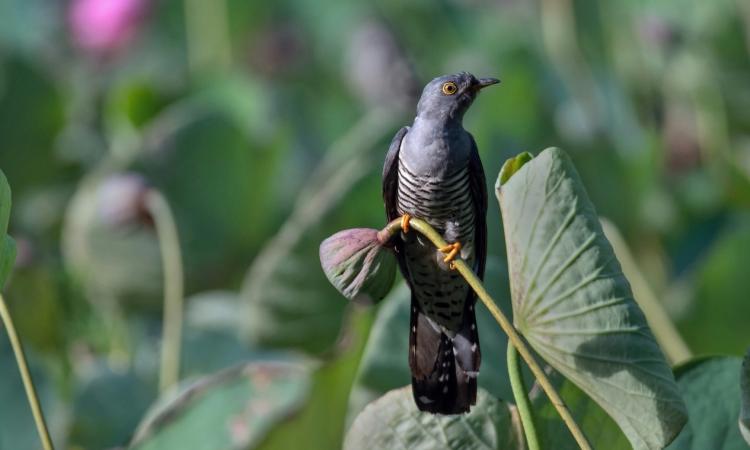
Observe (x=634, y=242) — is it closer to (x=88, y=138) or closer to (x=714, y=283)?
(x=714, y=283)

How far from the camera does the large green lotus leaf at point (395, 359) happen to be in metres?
0.85

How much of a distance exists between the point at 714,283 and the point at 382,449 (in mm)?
673

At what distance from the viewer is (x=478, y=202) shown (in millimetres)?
571

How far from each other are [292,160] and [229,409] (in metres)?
1.03

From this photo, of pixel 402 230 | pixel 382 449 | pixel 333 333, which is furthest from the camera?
pixel 333 333

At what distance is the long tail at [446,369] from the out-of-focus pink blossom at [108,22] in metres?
1.91

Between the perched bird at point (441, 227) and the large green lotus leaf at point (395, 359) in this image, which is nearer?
the perched bird at point (441, 227)

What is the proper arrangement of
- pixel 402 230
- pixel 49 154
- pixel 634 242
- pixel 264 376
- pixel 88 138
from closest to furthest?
pixel 402 230, pixel 264 376, pixel 634 242, pixel 49 154, pixel 88 138

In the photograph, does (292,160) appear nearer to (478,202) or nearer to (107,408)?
(107,408)

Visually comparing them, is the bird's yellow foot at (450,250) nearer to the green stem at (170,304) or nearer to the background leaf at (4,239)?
the background leaf at (4,239)

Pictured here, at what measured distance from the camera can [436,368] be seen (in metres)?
0.58

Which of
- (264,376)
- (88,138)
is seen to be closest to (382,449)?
(264,376)

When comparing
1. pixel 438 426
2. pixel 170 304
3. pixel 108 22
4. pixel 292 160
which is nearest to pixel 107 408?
pixel 170 304

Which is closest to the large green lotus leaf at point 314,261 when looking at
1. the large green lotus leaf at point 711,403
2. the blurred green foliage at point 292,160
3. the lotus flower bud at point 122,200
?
the blurred green foliage at point 292,160
